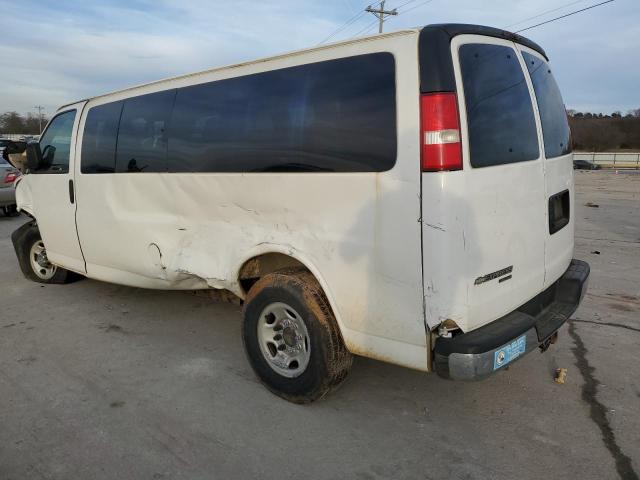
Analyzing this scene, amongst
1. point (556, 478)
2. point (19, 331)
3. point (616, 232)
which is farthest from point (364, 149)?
point (616, 232)

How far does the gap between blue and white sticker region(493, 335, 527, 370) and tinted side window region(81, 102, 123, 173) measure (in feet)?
12.1

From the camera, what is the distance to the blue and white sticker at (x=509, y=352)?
8.73ft

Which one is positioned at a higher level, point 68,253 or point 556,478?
point 68,253

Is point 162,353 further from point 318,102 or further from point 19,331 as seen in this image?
point 318,102

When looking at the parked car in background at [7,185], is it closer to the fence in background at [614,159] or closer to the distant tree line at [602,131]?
the fence in background at [614,159]

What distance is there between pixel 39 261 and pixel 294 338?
4537 millimetres

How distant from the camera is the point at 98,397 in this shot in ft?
11.5

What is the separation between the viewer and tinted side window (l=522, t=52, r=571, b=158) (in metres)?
3.27

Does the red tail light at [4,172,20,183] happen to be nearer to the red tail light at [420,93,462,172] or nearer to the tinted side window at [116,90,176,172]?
the tinted side window at [116,90,176,172]

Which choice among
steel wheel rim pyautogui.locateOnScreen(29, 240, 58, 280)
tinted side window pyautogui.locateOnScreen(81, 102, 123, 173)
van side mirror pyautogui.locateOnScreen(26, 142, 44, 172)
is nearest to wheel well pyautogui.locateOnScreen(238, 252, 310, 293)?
tinted side window pyautogui.locateOnScreen(81, 102, 123, 173)

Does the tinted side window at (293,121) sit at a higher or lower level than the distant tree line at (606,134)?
lower

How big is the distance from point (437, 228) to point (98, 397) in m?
2.58

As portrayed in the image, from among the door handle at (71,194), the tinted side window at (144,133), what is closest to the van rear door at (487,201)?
the tinted side window at (144,133)

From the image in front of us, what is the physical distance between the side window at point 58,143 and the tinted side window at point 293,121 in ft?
6.17
